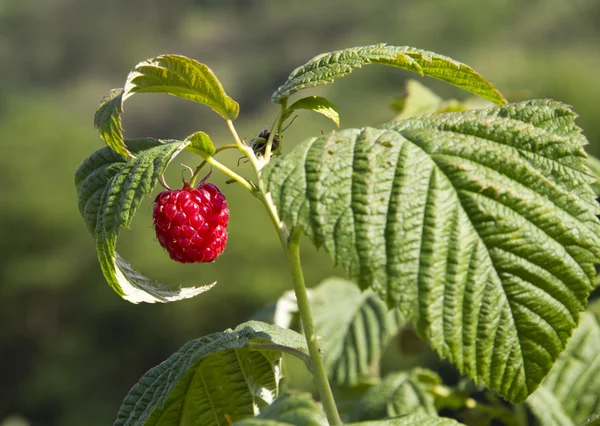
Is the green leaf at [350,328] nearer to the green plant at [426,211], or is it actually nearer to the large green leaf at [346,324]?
the large green leaf at [346,324]

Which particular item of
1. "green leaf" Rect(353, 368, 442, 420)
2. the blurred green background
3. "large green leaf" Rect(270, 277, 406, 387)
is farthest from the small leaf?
the blurred green background

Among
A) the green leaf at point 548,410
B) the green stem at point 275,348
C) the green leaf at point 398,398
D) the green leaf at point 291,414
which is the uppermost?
the green stem at point 275,348

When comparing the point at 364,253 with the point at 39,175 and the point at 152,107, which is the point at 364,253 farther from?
the point at 152,107

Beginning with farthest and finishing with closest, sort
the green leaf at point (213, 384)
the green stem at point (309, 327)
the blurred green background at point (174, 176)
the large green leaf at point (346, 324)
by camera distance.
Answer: the blurred green background at point (174, 176)
the large green leaf at point (346, 324)
the green leaf at point (213, 384)
the green stem at point (309, 327)

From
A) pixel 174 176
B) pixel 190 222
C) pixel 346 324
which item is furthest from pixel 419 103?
pixel 174 176

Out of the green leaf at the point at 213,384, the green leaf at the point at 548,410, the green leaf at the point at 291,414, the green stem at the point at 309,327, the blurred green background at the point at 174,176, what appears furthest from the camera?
the blurred green background at the point at 174,176

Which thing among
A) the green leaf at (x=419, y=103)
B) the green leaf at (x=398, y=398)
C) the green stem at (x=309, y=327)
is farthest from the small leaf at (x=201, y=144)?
the green leaf at (x=419, y=103)

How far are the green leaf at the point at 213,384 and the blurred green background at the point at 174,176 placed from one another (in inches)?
223

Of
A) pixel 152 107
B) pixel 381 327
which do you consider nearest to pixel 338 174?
pixel 381 327

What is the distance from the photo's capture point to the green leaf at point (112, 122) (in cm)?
66

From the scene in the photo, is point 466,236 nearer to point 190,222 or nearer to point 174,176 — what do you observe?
point 190,222

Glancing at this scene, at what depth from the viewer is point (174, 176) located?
13.5 metres

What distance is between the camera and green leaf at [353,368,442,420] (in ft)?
4.04

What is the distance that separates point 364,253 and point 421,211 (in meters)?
0.05
